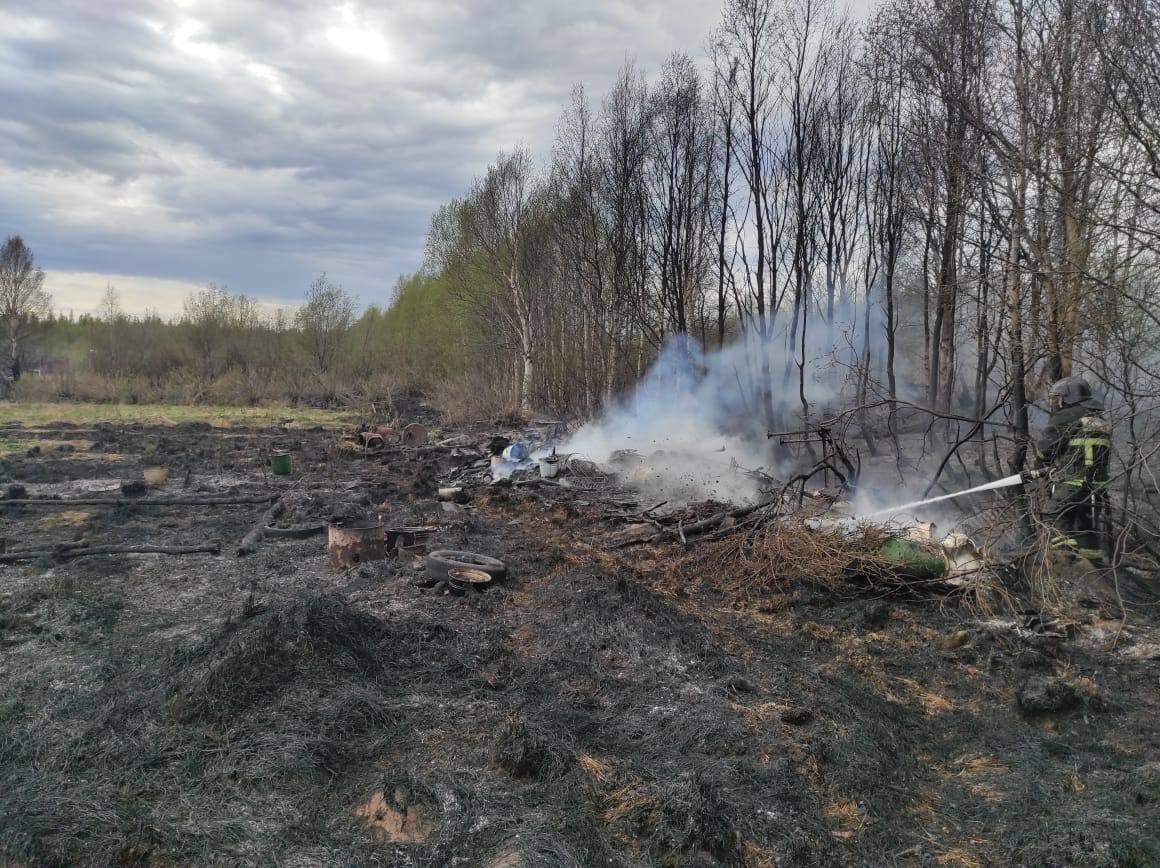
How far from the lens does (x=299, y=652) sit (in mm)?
5059

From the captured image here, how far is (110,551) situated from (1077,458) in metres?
10.8

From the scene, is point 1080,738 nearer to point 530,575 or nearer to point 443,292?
point 530,575

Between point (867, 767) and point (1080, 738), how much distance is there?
157 centimetres

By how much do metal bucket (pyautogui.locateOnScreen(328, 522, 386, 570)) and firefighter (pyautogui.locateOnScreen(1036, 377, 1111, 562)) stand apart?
23.3ft

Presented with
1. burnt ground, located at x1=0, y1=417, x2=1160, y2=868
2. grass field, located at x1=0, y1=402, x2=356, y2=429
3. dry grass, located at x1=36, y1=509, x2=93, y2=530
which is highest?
grass field, located at x1=0, y1=402, x2=356, y2=429

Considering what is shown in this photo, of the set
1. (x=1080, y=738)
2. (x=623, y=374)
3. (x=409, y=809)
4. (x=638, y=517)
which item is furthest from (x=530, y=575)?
(x=623, y=374)

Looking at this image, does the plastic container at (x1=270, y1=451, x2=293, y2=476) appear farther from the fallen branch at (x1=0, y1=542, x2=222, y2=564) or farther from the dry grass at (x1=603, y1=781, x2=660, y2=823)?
the dry grass at (x1=603, y1=781, x2=660, y2=823)

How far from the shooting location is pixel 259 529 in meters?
9.93

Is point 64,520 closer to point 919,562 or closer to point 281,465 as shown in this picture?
point 281,465

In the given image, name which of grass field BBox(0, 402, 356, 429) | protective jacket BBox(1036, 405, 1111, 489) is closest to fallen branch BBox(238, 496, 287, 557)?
protective jacket BBox(1036, 405, 1111, 489)

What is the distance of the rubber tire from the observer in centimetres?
Result: 750

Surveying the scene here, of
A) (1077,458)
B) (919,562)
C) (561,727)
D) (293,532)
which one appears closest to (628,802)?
(561,727)

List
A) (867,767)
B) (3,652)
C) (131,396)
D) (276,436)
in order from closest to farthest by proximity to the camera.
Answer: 1. (867,767)
2. (3,652)
3. (276,436)
4. (131,396)

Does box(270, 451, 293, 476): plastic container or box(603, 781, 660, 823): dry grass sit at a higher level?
box(270, 451, 293, 476): plastic container
